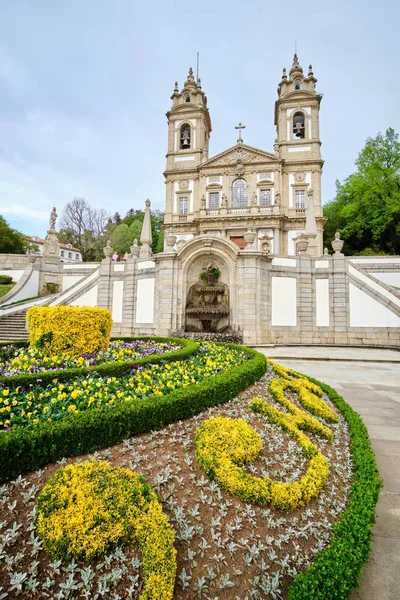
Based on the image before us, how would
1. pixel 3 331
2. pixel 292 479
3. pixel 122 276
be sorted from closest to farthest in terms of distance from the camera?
pixel 292 479
pixel 3 331
pixel 122 276

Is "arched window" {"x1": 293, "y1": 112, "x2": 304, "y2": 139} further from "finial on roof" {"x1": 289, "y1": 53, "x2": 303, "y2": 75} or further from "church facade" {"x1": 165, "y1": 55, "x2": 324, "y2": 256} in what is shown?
"finial on roof" {"x1": 289, "y1": 53, "x2": 303, "y2": 75}

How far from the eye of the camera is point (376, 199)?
91.0ft

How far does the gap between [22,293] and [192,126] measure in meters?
26.0

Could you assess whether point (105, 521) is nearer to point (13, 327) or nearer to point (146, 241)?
point (13, 327)

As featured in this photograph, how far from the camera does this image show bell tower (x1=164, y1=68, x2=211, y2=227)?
31.3 metres

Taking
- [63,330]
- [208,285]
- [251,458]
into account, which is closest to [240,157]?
[208,285]

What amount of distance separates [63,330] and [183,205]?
1090 inches

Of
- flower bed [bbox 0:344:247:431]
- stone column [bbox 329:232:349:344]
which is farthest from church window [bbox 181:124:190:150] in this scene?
flower bed [bbox 0:344:247:431]

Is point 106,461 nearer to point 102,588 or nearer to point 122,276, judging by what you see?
point 102,588

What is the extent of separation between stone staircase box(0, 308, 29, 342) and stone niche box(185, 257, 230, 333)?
26.8 feet

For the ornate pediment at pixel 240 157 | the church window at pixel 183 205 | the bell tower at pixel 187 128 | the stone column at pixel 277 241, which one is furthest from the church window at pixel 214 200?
the stone column at pixel 277 241

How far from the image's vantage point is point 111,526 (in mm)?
1678

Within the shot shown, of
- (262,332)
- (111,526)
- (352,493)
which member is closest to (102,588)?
(111,526)

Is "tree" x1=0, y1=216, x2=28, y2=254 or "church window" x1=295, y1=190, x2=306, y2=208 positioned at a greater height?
"church window" x1=295, y1=190, x2=306, y2=208
